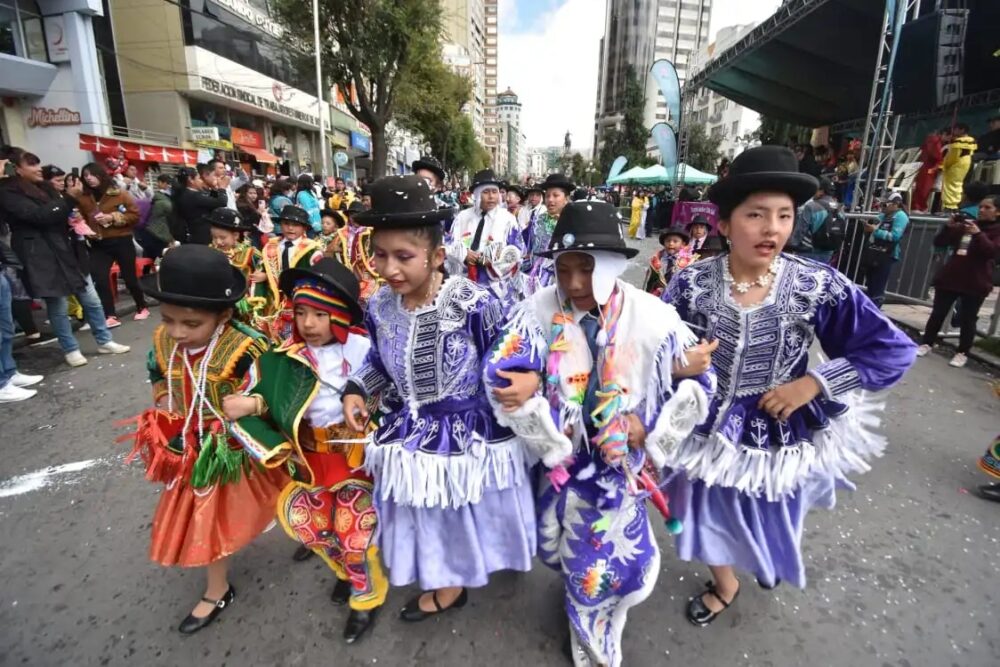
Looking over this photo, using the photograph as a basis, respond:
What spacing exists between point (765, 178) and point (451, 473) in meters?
1.55

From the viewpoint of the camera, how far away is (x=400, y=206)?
1.82 m

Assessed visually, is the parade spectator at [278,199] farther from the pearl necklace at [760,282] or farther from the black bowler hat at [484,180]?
the pearl necklace at [760,282]

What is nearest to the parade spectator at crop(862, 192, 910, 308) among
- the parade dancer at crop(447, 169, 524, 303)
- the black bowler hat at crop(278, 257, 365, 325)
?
the parade dancer at crop(447, 169, 524, 303)

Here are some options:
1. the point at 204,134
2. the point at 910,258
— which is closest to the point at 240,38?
the point at 204,134

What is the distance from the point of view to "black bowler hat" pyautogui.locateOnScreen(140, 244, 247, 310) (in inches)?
77.0

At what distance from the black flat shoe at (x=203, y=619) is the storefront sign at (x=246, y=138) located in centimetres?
2778

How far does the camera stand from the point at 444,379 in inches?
78.6

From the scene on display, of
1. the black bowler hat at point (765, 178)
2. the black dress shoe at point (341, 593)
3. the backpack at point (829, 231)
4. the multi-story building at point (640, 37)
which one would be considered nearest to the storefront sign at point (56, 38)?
the black dress shoe at point (341, 593)

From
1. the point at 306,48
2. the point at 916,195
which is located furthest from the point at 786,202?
the point at 306,48

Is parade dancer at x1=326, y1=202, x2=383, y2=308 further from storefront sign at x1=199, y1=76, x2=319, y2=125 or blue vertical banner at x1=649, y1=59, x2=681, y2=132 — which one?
storefront sign at x1=199, y1=76, x2=319, y2=125

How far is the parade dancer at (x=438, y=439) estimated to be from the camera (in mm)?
1901

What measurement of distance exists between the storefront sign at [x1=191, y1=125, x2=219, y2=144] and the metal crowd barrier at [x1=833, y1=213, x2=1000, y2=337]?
2388 centimetres

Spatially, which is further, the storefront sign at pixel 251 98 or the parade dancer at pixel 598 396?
the storefront sign at pixel 251 98

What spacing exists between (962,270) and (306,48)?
23.2m
